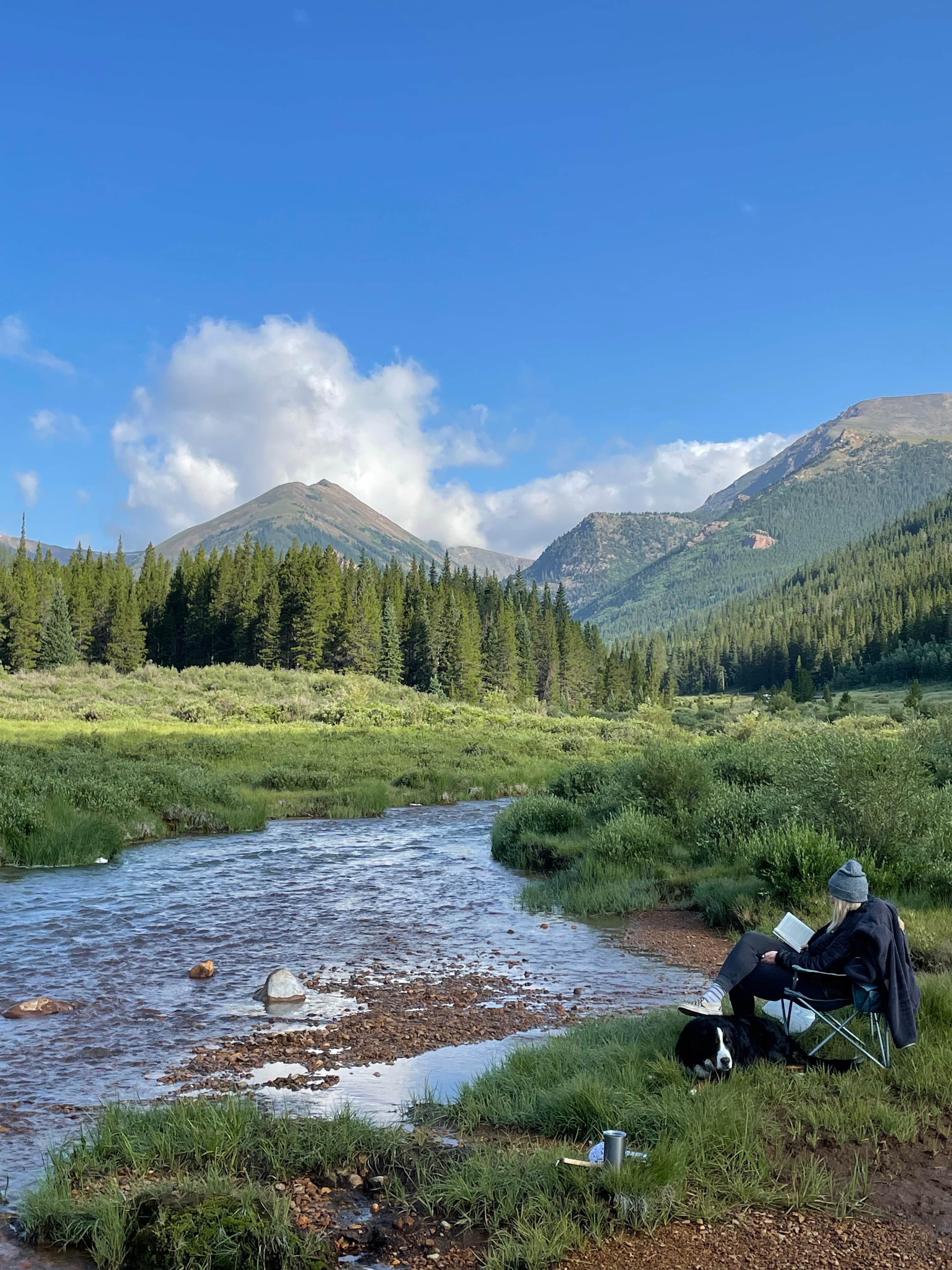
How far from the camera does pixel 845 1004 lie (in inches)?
268

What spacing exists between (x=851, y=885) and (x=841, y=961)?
22.8 inches

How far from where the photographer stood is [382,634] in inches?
3364

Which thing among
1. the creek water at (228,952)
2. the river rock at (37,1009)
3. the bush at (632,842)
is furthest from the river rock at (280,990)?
the bush at (632,842)

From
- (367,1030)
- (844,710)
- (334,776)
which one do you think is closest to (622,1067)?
(367,1030)

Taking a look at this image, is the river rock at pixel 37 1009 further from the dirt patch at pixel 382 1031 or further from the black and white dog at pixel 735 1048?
the black and white dog at pixel 735 1048

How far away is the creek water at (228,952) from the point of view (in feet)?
24.7

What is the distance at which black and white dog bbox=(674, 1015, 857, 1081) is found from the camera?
648cm

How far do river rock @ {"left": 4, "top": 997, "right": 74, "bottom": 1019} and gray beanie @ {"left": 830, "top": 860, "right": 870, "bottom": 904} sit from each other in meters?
7.72

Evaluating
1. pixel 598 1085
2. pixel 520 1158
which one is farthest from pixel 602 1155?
pixel 598 1085

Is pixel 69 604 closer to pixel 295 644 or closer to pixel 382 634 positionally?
pixel 295 644

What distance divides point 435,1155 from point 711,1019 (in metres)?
2.27

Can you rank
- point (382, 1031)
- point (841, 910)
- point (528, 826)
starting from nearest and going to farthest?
1. point (841, 910)
2. point (382, 1031)
3. point (528, 826)

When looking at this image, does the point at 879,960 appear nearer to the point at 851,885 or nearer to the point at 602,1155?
the point at 851,885

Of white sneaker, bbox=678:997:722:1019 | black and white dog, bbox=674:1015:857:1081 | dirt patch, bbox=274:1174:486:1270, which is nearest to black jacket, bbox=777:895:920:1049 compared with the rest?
black and white dog, bbox=674:1015:857:1081
